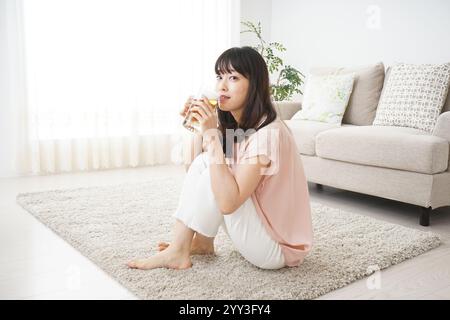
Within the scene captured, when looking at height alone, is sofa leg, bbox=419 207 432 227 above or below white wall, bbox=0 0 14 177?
below

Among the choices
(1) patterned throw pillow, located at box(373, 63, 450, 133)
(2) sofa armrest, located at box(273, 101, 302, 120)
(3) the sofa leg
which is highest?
(1) patterned throw pillow, located at box(373, 63, 450, 133)

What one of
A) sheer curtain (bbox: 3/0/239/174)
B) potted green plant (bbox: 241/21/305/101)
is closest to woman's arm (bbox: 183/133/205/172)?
sheer curtain (bbox: 3/0/239/174)

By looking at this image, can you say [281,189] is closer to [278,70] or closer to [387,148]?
[387,148]

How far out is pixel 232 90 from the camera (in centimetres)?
161

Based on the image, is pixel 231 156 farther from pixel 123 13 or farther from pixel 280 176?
pixel 123 13

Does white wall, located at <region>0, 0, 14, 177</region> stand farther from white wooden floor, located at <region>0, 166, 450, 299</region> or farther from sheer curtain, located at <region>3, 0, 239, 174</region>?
white wooden floor, located at <region>0, 166, 450, 299</region>

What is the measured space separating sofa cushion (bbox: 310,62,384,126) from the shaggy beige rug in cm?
96

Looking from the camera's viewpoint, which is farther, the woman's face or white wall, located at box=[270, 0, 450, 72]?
white wall, located at box=[270, 0, 450, 72]

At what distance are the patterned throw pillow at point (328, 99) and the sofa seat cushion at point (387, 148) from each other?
1.46 feet

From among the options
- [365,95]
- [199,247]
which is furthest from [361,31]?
[199,247]

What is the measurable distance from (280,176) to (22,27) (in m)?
2.63

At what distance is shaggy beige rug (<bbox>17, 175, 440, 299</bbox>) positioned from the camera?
63.1 inches

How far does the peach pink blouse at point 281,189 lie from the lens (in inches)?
61.7

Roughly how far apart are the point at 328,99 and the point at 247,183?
6.93 ft
